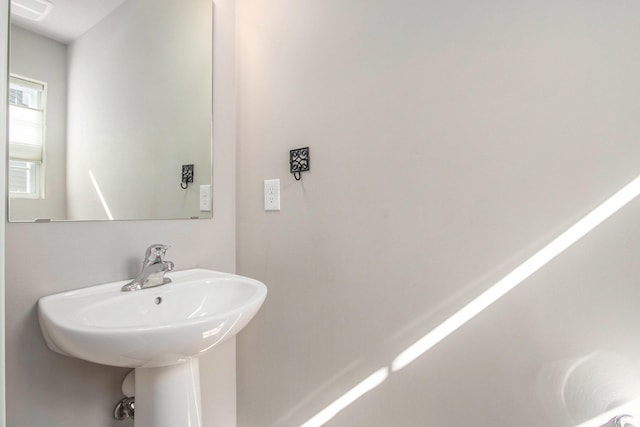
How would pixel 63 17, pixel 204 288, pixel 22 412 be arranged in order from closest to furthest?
pixel 22 412 → pixel 63 17 → pixel 204 288

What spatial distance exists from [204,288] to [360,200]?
23.6 inches

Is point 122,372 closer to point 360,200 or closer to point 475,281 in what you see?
point 360,200

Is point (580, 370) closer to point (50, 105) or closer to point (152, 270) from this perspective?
point (152, 270)

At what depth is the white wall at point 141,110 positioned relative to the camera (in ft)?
3.10

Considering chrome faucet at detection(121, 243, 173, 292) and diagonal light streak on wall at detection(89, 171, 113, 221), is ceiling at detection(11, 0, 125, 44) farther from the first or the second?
chrome faucet at detection(121, 243, 173, 292)

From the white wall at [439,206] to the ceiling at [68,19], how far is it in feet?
1.76

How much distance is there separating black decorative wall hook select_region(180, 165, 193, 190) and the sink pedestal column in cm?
64

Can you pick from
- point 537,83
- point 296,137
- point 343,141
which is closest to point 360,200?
point 343,141

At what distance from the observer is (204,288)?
1.02 metres

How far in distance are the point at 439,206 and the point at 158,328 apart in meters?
0.79

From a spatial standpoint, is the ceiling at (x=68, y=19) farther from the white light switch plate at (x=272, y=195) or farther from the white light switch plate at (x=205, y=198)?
the white light switch plate at (x=272, y=195)

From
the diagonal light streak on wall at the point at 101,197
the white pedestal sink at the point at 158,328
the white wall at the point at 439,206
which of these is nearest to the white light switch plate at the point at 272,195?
the white wall at the point at 439,206

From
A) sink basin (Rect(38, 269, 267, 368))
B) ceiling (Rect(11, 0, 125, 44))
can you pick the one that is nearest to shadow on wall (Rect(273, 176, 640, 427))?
sink basin (Rect(38, 269, 267, 368))

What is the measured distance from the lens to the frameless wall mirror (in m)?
0.84
